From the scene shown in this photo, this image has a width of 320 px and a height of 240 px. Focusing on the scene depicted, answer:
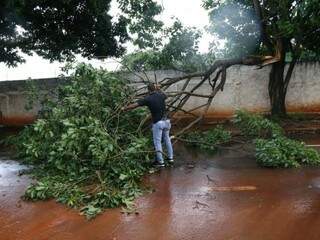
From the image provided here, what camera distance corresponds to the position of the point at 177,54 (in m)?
14.4

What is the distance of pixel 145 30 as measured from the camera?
1491 cm

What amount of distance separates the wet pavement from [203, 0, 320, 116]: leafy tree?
4.91 m

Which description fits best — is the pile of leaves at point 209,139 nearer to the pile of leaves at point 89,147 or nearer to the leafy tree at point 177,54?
the pile of leaves at point 89,147

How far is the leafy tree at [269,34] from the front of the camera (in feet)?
37.2

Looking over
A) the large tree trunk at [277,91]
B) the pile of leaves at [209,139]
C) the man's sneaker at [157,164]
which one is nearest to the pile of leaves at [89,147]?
the man's sneaker at [157,164]

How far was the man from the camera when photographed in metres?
8.14

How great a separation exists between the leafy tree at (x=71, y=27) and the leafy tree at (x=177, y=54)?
0.79m

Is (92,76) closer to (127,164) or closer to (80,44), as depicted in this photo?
(127,164)

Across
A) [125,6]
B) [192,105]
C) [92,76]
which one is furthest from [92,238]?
[125,6]

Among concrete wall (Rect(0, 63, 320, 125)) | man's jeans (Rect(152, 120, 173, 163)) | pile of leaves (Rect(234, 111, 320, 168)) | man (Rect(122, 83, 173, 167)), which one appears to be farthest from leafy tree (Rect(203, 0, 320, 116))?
man's jeans (Rect(152, 120, 173, 163))

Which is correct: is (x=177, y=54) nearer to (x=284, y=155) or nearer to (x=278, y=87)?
(x=278, y=87)

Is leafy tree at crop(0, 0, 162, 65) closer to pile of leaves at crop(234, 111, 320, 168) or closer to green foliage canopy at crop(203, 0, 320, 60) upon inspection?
green foliage canopy at crop(203, 0, 320, 60)

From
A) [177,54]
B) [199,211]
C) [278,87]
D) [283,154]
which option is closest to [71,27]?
[177,54]

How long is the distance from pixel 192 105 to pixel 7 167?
688 centimetres
